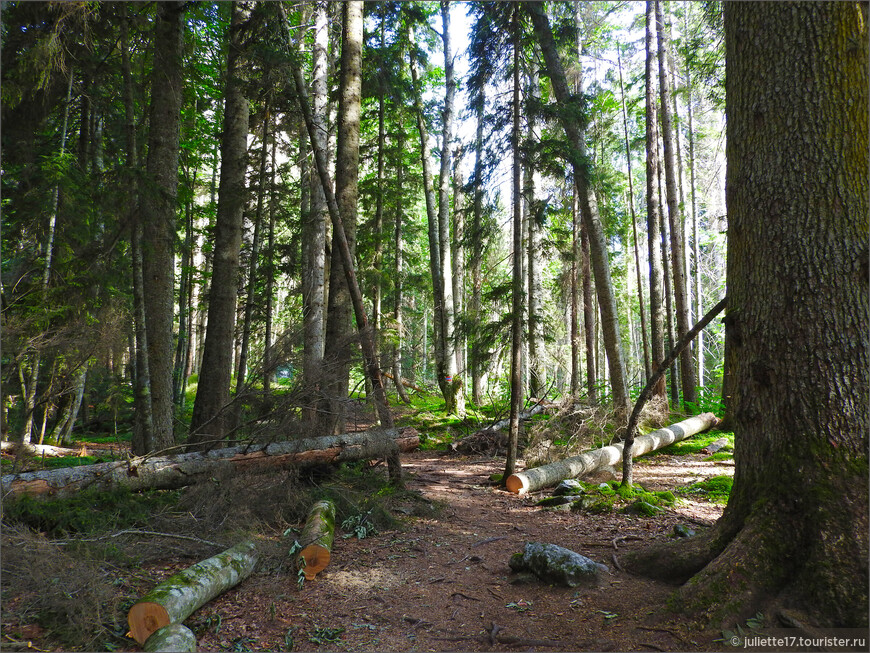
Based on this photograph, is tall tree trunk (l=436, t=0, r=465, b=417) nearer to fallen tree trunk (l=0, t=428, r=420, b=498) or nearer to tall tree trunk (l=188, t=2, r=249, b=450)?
tall tree trunk (l=188, t=2, r=249, b=450)

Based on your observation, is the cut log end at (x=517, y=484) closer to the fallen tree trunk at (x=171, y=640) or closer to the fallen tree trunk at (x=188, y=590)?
the fallen tree trunk at (x=188, y=590)

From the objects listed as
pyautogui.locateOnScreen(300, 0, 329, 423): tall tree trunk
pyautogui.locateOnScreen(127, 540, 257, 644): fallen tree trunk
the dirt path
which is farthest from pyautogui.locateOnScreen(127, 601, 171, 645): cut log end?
pyautogui.locateOnScreen(300, 0, 329, 423): tall tree trunk

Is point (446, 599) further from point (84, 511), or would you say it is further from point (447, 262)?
point (447, 262)

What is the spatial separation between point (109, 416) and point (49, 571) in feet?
48.7

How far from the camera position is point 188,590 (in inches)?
147

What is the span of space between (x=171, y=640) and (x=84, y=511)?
2539 mm

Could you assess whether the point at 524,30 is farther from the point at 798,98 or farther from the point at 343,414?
the point at 343,414

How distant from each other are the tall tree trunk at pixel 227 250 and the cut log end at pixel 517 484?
17.6 ft

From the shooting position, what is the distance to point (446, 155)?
17.1 meters

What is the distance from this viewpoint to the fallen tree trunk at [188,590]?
3.39 meters

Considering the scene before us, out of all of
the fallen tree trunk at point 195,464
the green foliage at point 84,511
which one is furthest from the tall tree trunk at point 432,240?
the green foliage at point 84,511

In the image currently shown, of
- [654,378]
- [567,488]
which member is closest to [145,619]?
[654,378]

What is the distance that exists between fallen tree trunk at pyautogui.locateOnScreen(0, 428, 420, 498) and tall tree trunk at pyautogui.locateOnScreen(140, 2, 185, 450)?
1.89 metres

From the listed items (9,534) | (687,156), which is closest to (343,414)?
(9,534)
